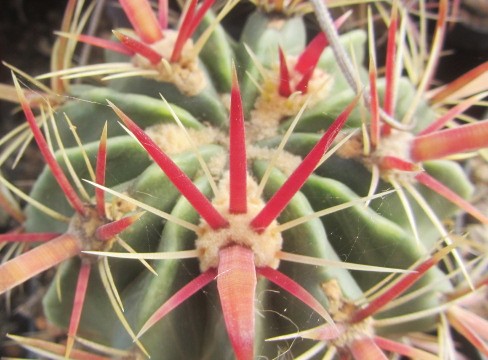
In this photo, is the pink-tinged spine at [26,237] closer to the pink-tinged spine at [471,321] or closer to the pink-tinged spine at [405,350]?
the pink-tinged spine at [405,350]

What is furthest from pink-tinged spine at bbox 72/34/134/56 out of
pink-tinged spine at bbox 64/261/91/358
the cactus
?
pink-tinged spine at bbox 64/261/91/358

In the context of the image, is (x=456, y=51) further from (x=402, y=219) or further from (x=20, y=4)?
(x=20, y=4)

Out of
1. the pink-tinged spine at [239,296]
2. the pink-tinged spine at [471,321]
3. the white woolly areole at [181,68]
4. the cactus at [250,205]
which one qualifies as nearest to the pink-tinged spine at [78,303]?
the cactus at [250,205]

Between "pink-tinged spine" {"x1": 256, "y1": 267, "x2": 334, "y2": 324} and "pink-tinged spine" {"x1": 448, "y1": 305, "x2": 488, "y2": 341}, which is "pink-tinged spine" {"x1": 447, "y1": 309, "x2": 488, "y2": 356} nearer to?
"pink-tinged spine" {"x1": 448, "y1": 305, "x2": 488, "y2": 341}

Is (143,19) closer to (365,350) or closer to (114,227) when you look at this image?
(114,227)

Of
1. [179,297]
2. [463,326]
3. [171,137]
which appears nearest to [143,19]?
[171,137]
